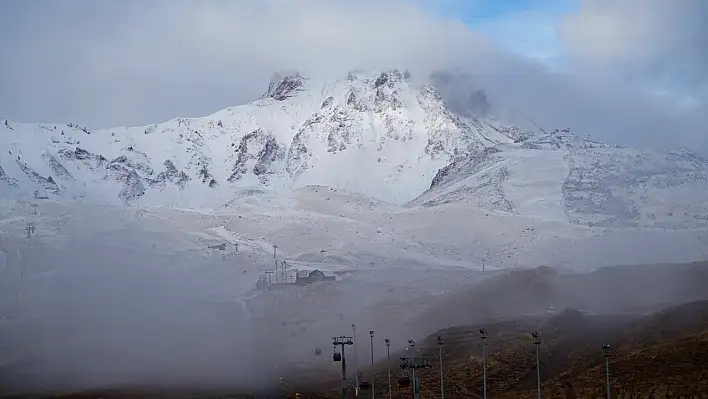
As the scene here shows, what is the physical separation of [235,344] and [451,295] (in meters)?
32.3

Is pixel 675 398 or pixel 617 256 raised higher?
pixel 617 256

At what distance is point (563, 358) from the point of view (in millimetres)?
77500

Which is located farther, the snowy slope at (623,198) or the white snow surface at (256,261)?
the snowy slope at (623,198)

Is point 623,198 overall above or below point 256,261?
above

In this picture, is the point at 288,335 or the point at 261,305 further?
the point at 261,305

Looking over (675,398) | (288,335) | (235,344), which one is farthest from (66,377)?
(675,398)

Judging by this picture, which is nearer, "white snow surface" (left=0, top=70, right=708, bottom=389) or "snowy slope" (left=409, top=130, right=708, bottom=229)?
"white snow surface" (left=0, top=70, right=708, bottom=389)

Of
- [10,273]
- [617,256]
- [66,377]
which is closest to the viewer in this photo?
[66,377]

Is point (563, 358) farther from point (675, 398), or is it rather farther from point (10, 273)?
point (10, 273)

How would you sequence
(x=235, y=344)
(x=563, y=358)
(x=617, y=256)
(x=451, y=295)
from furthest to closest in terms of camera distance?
(x=617, y=256)
(x=451, y=295)
(x=235, y=344)
(x=563, y=358)

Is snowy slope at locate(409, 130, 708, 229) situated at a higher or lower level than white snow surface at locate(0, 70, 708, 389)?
higher

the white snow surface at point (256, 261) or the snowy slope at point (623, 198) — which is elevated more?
the snowy slope at point (623, 198)

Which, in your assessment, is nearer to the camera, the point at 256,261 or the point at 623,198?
the point at 256,261

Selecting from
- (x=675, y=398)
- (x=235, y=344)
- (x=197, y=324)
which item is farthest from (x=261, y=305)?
(x=675, y=398)
